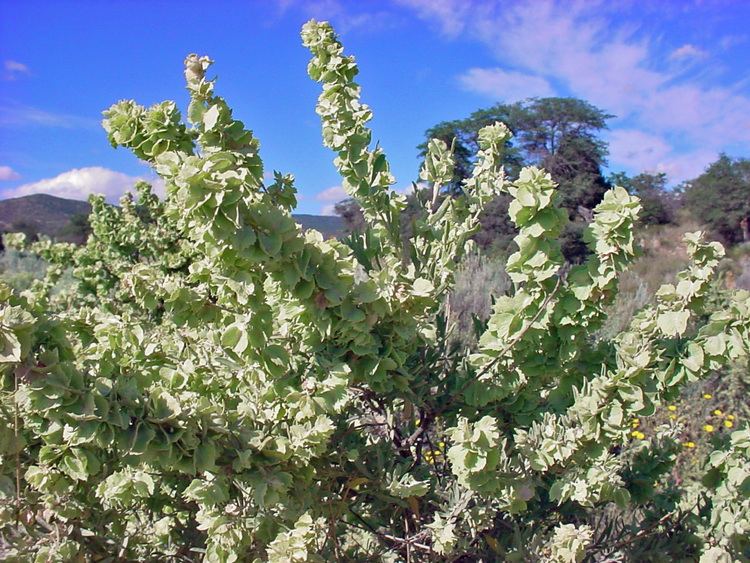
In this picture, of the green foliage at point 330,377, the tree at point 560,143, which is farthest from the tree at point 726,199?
the green foliage at point 330,377

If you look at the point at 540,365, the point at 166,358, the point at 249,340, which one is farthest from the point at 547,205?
the point at 166,358

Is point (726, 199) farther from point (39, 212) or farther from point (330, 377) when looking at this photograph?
point (39, 212)

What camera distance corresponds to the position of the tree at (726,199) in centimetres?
2351

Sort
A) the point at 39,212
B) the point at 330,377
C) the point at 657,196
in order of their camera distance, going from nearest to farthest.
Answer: the point at 330,377 → the point at 657,196 → the point at 39,212

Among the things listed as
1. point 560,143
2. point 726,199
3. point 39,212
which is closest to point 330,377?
point 560,143

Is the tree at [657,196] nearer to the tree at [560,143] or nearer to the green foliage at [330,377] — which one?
the tree at [560,143]

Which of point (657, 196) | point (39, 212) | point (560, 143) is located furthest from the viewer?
point (39, 212)

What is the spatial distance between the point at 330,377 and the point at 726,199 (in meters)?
26.2

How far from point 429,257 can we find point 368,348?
55 cm

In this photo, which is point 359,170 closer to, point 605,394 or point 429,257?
point 429,257

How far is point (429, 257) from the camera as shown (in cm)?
219

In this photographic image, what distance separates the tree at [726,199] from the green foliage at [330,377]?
24186mm

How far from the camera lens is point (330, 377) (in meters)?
1.68

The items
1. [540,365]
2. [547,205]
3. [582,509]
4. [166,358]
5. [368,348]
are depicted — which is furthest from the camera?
[582,509]
